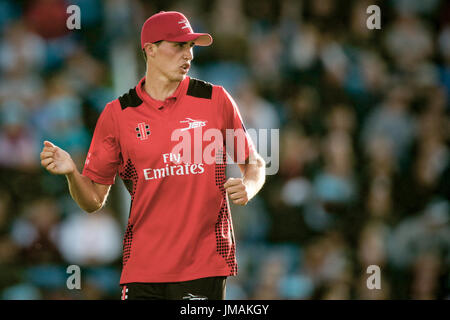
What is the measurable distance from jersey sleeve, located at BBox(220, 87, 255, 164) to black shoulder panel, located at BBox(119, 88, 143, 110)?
1.55 feet

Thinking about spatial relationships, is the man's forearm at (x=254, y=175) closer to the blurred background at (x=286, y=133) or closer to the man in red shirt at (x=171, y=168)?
the man in red shirt at (x=171, y=168)

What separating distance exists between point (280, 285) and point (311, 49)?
276 cm

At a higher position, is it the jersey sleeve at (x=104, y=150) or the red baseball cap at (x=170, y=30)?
the red baseball cap at (x=170, y=30)

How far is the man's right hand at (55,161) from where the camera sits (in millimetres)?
3854

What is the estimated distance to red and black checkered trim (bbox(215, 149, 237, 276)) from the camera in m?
3.84

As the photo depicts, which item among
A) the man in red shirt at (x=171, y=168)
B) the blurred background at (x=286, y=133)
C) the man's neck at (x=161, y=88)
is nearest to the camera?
the man in red shirt at (x=171, y=168)

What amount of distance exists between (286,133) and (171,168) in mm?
4067

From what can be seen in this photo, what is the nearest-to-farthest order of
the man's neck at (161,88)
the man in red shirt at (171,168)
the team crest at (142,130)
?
the man in red shirt at (171,168)
the team crest at (142,130)
the man's neck at (161,88)

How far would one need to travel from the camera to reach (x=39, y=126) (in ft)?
25.9

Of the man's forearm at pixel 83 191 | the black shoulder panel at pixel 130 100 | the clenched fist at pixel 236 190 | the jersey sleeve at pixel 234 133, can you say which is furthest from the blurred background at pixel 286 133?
the clenched fist at pixel 236 190

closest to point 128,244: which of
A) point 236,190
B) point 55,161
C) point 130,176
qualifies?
point 130,176

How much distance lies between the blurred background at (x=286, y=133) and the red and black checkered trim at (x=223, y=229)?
128 inches

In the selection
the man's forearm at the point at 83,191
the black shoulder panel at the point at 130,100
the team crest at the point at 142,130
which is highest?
the black shoulder panel at the point at 130,100
